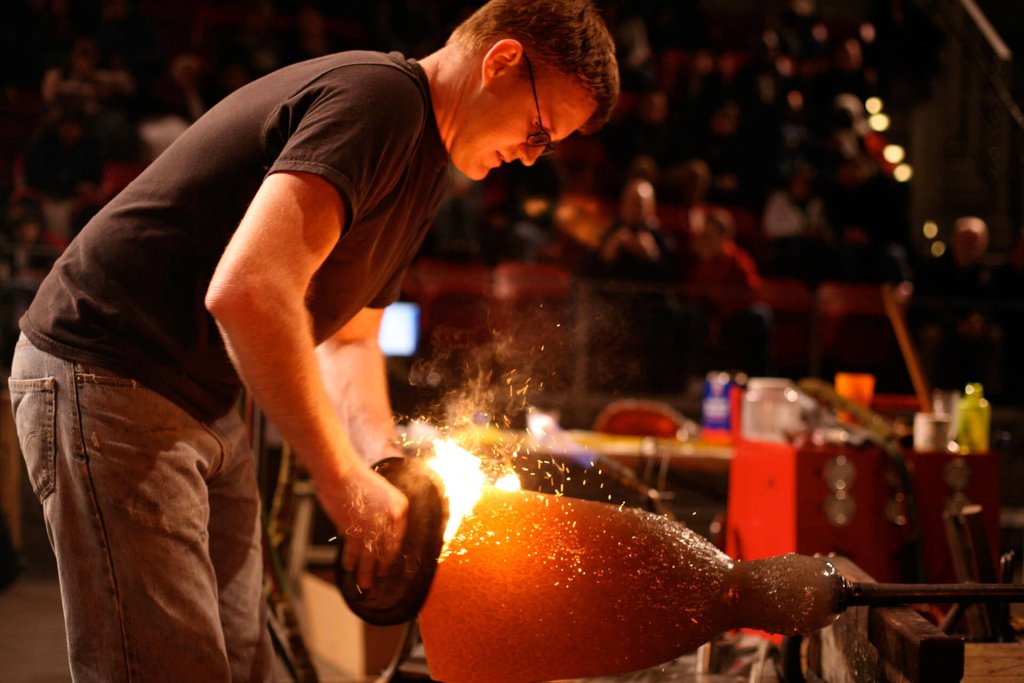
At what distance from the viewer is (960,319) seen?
22.0 ft

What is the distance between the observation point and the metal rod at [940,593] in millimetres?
1556

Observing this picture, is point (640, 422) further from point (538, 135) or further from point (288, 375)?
point (288, 375)

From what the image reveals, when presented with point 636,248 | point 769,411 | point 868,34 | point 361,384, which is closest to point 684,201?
point 636,248

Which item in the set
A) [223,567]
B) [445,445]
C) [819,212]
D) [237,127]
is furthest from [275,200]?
[819,212]

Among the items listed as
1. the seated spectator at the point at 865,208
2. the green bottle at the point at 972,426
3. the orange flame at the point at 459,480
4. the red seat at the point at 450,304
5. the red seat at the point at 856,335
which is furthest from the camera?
the seated spectator at the point at 865,208

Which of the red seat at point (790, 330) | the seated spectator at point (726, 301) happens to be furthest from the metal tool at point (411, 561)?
the red seat at point (790, 330)

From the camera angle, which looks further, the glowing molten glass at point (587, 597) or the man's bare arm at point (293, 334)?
the glowing molten glass at point (587, 597)

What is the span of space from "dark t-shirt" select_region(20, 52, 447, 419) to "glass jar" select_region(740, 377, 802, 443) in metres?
2.35

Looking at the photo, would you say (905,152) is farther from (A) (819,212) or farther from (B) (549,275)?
(B) (549,275)

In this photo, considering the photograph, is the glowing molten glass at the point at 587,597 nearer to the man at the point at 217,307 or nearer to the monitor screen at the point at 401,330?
the man at the point at 217,307

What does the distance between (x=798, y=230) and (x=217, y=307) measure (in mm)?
7365

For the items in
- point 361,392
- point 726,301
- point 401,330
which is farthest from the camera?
point 726,301

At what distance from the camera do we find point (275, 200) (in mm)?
1339

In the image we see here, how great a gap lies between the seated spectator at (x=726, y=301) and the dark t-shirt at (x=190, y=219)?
200 inches
